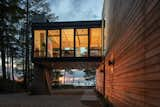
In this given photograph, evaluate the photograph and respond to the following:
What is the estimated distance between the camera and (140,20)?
168 inches

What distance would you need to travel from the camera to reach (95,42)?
17719mm

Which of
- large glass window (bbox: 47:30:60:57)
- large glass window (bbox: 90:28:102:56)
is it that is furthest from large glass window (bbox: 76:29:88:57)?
large glass window (bbox: 47:30:60:57)

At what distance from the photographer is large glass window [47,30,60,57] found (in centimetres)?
1769

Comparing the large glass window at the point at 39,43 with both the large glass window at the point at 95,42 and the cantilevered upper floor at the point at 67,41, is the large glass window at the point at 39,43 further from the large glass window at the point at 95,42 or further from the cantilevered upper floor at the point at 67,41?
the large glass window at the point at 95,42

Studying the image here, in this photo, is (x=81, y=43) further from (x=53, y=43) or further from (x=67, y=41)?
(x=53, y=43)

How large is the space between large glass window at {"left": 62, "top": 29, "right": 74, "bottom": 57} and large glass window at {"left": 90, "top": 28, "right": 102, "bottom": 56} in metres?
1.47

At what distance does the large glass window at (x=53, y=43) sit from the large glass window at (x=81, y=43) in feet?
4.98

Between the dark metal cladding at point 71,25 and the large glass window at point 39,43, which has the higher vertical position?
the dark metal cladding at point 71,25

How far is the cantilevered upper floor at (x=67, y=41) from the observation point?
687 inches

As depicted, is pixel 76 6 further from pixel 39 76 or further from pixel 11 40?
pixel 39 76

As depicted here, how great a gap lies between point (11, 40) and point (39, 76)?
348 inches

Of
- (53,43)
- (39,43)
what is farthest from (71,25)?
(39,43)

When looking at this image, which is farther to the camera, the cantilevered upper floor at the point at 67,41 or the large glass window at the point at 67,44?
the large glass window at the point at 67,44

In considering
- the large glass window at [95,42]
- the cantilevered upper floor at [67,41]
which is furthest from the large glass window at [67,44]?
the large glass window at [95,42]
